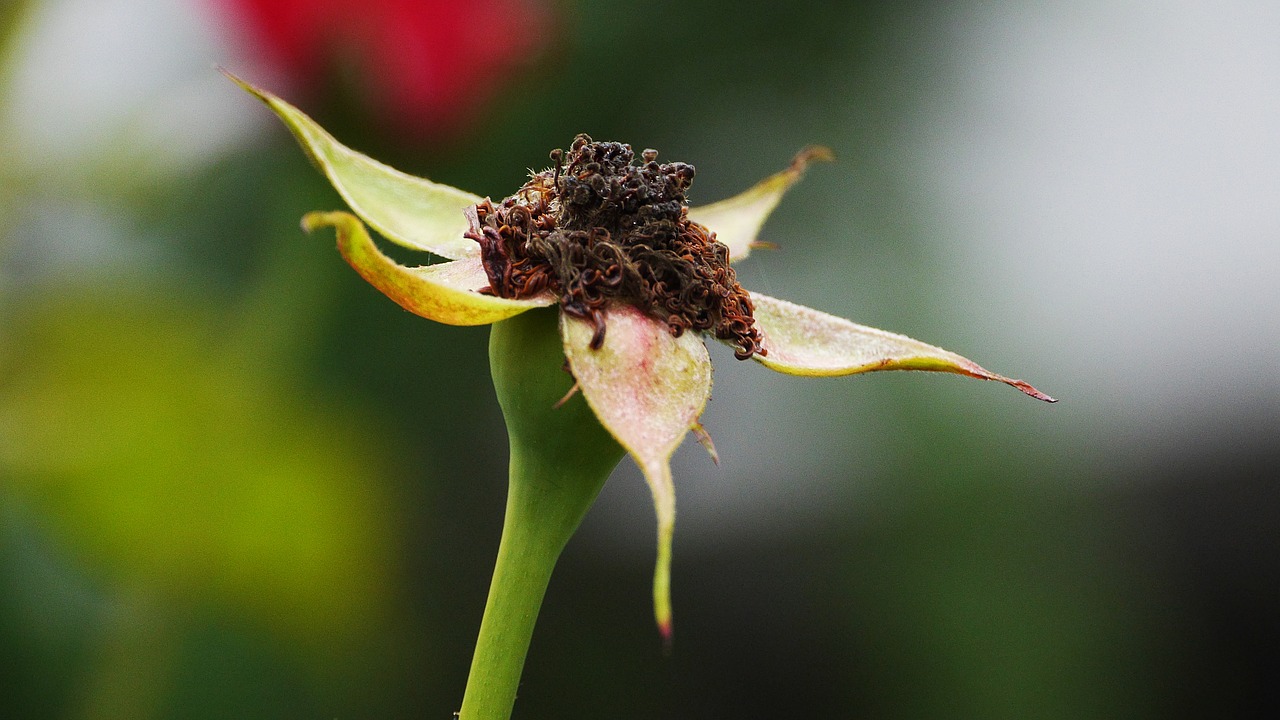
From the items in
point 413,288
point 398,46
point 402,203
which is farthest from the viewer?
point 398,46

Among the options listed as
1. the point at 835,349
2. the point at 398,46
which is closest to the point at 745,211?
the point at 835,349

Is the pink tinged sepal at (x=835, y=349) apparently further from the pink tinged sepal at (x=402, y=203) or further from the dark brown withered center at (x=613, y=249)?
the pink tinged sepal at (x=402, y=203)

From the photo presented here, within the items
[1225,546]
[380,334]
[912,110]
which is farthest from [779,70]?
[1225,546]

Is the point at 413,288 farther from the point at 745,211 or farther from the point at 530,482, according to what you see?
the point at 745,211

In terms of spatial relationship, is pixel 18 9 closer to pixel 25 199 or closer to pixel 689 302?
pixel 25 199

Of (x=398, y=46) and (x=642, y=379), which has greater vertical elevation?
(x=398, y=46)

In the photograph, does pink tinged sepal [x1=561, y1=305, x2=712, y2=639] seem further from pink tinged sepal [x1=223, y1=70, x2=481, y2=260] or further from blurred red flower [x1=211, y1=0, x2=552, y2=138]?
blurred red flower [x1=211, y1=0, x2=552, y2=138]
